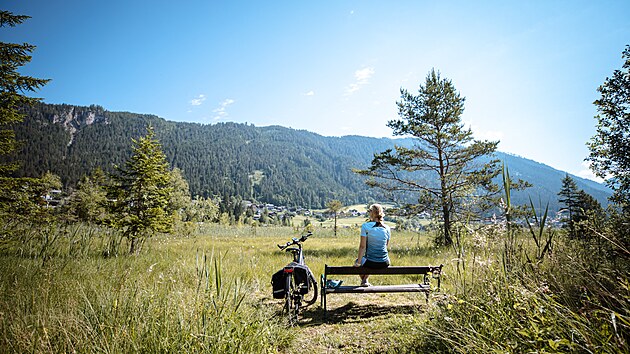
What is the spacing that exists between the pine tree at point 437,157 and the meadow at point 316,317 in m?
9.60

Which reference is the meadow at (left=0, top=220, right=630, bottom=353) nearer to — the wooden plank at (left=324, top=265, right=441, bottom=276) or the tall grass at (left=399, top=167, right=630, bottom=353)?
the tall grass at (left=399, top=167, right=630, bottom=353)

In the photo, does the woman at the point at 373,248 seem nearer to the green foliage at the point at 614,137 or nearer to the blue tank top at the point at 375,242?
the blue tank top at the point at 375,242

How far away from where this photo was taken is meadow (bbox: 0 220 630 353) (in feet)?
6.23

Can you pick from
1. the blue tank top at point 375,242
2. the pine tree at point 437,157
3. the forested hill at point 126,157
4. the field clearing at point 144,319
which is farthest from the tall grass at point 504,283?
the forested hill at point 126,157

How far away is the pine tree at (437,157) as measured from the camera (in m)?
13.1

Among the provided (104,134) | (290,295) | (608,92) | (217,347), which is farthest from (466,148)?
(104,134)

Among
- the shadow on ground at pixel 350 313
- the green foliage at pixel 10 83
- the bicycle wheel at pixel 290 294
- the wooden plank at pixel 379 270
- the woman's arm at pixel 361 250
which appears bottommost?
the shadow on ground at pixel 350 313

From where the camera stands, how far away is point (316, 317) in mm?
4777

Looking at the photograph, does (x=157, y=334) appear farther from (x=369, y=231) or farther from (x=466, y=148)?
(x=466, y=148)

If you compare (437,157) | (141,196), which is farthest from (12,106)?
(437,157)

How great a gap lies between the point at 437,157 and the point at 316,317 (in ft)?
37.9

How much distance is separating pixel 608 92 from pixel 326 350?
14629 mm

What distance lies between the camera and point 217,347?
226 cm

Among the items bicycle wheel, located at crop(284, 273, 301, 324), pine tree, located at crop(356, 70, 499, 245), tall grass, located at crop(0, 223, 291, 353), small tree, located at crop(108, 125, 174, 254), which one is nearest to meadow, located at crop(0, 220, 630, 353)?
tall grass, located at crop(0, 223, 291, 353)
